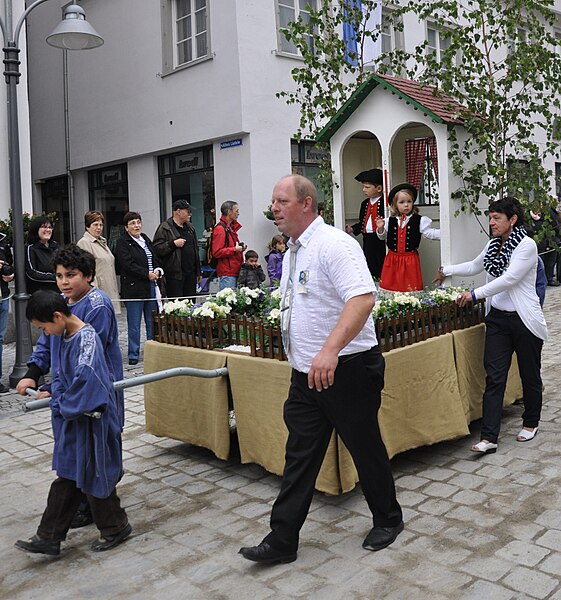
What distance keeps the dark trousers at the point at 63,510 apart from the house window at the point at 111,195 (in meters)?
13.3

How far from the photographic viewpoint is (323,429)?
3.94 meters

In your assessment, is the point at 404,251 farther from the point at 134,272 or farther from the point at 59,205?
the point at 59,205

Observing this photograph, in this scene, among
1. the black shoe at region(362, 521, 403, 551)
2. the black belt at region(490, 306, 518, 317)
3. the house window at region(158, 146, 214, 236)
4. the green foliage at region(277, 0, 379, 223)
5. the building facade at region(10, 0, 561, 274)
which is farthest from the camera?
the house window at region(158, 146, 214, 236)

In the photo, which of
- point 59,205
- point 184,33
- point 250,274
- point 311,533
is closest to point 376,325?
point 311,533

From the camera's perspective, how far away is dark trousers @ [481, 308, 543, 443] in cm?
554

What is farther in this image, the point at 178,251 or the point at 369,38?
the point at 178,251

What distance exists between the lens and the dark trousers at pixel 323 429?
151 inches

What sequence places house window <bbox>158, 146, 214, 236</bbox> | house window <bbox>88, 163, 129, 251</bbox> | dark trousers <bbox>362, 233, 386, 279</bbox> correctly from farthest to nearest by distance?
house window <bbox>88, 163, 129, 251</bbox> < house window <bbox>158, 146, 214, 236</bbox> < dark trousers <bbox>362, 233, 386, 279</bbox>

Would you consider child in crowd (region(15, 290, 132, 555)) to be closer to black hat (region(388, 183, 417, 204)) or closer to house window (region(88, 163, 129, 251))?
black hat (region(388, 183, 417, 204))

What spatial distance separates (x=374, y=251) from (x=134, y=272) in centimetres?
321

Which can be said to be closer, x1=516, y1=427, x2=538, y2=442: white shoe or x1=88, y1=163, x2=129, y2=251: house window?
x1=516, y1=427, x2=538, y2=442: white shoe

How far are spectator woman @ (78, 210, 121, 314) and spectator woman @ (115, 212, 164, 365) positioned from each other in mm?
157

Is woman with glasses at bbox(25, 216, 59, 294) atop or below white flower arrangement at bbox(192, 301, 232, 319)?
atop

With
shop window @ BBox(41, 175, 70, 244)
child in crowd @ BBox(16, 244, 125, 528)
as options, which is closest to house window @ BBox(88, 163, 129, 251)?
shop window @ BBox(41, 175, 70, 244)
